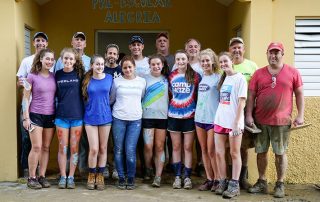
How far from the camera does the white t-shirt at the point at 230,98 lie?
17.0 feet

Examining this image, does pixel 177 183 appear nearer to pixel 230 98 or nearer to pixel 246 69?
pixel 230 98

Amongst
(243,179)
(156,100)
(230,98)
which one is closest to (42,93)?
(156,100)

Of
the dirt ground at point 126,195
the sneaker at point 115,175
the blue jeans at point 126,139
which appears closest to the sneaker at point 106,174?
the sneaker at point 115,175

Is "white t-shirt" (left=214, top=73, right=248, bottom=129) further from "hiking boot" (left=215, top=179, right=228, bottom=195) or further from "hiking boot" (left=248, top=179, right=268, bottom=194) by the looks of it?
"hiking boot" (left=248, top=179, right=268, bottom=194)

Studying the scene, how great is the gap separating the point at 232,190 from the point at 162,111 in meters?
1.37

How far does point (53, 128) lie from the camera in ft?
18.6

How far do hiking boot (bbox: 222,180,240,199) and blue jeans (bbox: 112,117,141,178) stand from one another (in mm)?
1261

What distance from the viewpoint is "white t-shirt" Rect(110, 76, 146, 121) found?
561 cm

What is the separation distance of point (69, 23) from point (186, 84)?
3.71 metres

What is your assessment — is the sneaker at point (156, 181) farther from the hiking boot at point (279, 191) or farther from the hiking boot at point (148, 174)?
the hiking boot at point (279, 191)

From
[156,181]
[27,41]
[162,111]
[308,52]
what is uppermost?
[27,41]

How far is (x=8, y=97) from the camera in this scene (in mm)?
6117

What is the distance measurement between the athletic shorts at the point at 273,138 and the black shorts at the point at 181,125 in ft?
2.89

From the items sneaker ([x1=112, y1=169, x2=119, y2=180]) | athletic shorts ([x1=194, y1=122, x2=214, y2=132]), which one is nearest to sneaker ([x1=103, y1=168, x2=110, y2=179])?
sneaker ([x1=112, y1=169, x2=119, y2=180])
